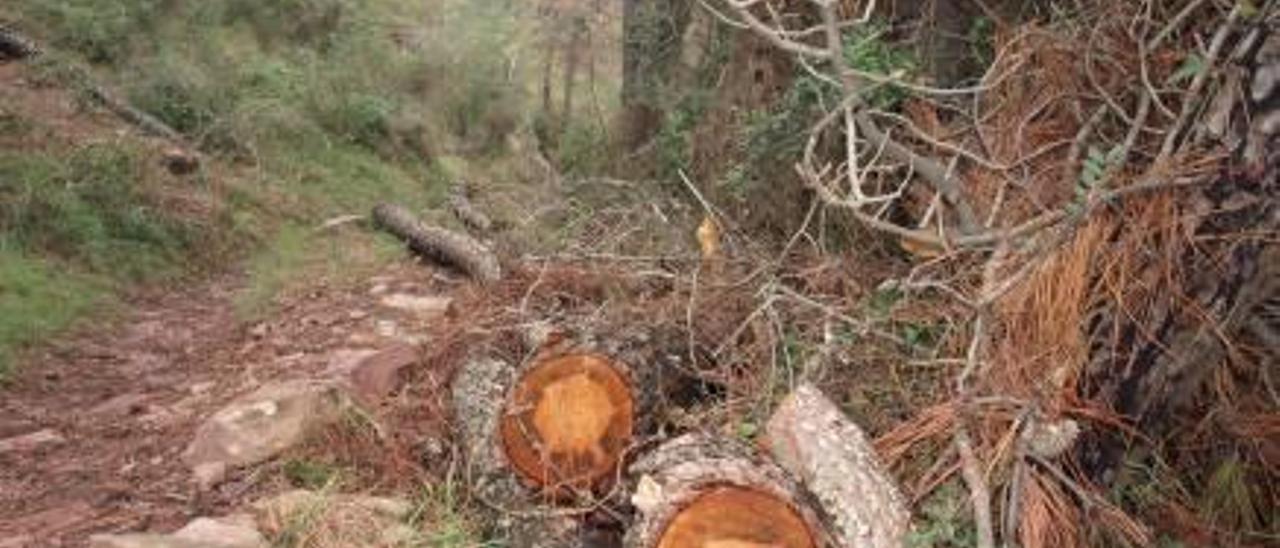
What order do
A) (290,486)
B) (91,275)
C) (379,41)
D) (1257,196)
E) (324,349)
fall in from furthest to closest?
(379,41), (91,275), (324,349), (290,486), (1257,196)

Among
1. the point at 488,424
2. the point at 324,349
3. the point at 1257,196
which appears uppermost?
the point at 1257,196

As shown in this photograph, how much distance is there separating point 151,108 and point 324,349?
15.0 feet

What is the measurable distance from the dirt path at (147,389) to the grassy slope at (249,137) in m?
0.22

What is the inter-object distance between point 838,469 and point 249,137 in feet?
25.3

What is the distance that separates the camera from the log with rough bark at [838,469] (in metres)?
3.50

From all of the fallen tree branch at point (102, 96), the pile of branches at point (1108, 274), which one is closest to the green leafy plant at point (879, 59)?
the pile of branches at point (1108, 274)

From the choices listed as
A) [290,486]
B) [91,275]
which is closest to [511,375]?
[290,486]

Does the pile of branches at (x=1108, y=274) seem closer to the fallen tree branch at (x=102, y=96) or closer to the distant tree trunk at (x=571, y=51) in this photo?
the fallen tree branch at (x=102, y=96)

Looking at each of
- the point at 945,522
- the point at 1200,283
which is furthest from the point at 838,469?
the point at 1200,283

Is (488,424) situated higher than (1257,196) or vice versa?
(1257,196)

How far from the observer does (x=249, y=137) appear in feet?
33.9

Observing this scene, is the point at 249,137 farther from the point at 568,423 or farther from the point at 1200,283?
the point at 1200,283

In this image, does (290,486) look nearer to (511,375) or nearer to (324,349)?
(511,375)

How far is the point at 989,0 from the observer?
16.5 feet
